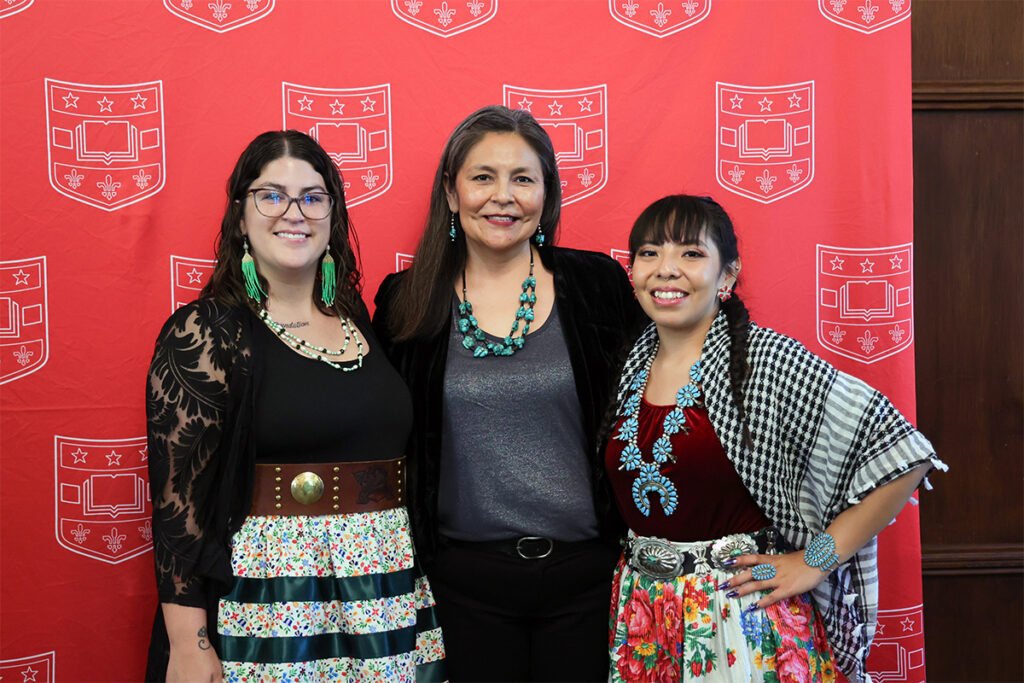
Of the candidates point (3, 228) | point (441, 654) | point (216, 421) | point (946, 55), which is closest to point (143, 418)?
point (3, 228)

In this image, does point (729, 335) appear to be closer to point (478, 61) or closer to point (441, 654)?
point (441, 654)

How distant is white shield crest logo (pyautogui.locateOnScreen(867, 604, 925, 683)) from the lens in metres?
2.34

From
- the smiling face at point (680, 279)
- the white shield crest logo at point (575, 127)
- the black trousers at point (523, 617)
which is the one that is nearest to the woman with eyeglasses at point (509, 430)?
the black trousers at point (523, 617)

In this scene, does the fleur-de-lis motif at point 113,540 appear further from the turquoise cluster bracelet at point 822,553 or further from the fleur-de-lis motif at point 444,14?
the turquoise cluster bracelet at point 822,553

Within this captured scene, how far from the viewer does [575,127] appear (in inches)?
90.4

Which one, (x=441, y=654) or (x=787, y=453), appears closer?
(x=787, y=453)

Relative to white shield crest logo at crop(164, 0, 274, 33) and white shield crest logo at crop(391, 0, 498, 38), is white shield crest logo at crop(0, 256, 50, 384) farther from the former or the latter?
white shield crest logo at crop(391, 0, 498, 38)

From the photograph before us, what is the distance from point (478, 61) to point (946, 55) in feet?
4.64

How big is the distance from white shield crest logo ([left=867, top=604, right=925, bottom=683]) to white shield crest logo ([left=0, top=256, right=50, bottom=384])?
2.41 m

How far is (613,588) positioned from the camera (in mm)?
1731

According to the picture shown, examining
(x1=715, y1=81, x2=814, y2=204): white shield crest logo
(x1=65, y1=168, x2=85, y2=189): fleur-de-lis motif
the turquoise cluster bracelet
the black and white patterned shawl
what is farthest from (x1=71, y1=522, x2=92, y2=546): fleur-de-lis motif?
(x1=715, y1=81, x2=814, y2=204): white shield crest logo

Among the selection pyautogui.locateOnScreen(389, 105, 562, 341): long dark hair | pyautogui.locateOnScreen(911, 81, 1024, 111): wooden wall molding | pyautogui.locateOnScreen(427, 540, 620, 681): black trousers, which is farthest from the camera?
pyautogui.locateOnScreen(911, 81, 1024, 111): wooden wall molding

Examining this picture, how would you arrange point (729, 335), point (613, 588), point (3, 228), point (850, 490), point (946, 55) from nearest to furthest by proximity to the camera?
1. point (850, 490)
2. point (729, 335)
3. point (613, 588)
4. point (3, 228)
5. point (946, 55)

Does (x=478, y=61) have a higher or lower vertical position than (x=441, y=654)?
higher
